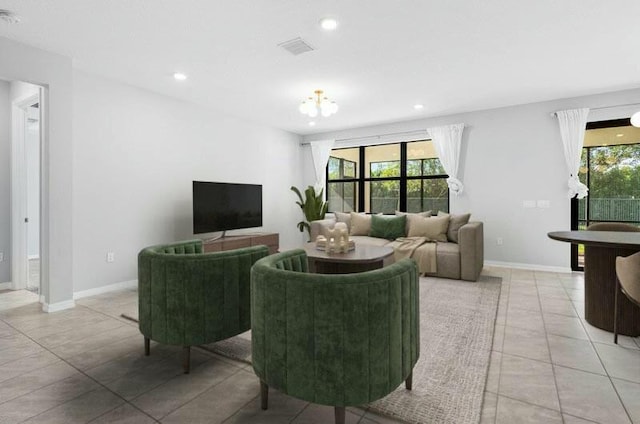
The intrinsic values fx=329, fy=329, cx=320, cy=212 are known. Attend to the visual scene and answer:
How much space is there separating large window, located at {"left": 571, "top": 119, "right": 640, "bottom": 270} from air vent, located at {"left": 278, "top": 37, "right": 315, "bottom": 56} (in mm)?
4079

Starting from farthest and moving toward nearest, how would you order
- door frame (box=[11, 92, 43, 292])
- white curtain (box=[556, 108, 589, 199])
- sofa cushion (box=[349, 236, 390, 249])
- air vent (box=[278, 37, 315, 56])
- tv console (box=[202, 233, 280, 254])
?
sofa cushion (box=[349, 236, 390, 249]) < white curtain (box=[556, 108, 589, 199]) < tv console (box=[202, 233, 280, 254]) < door frame (box=[11, 92, 43, 292]) < air vent (box=[278, 37, 315, 56])

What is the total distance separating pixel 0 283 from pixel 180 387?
11.6 ft

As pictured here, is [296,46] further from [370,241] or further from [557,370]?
[557,370]

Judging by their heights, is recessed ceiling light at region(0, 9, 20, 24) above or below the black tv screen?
above

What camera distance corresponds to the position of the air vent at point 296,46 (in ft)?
9.43

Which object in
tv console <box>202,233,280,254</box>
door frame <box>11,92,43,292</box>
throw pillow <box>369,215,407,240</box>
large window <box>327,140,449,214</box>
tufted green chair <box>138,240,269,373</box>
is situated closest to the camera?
tufted green chair <box>138,240,269,373</box>

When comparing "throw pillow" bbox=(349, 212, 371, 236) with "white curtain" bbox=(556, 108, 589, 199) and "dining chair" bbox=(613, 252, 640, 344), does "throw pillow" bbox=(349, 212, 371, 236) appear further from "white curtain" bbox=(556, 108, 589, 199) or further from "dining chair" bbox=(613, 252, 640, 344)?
"dining chair" bbox=(613, 252, 640, 344)

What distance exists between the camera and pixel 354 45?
2953 mm

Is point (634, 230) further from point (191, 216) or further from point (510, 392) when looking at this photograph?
point (191, 216)

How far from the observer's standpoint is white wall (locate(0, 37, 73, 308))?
3.06m

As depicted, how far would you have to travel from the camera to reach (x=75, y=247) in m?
3.49

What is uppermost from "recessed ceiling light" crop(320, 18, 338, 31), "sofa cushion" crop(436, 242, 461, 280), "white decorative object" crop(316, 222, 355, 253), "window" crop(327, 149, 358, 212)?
"recessed ceiling light" crop(320, 18, 338, 31)

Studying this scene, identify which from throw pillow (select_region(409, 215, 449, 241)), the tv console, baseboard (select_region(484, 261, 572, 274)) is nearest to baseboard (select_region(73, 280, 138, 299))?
the tv console

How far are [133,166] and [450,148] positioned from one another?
14.9 ft
